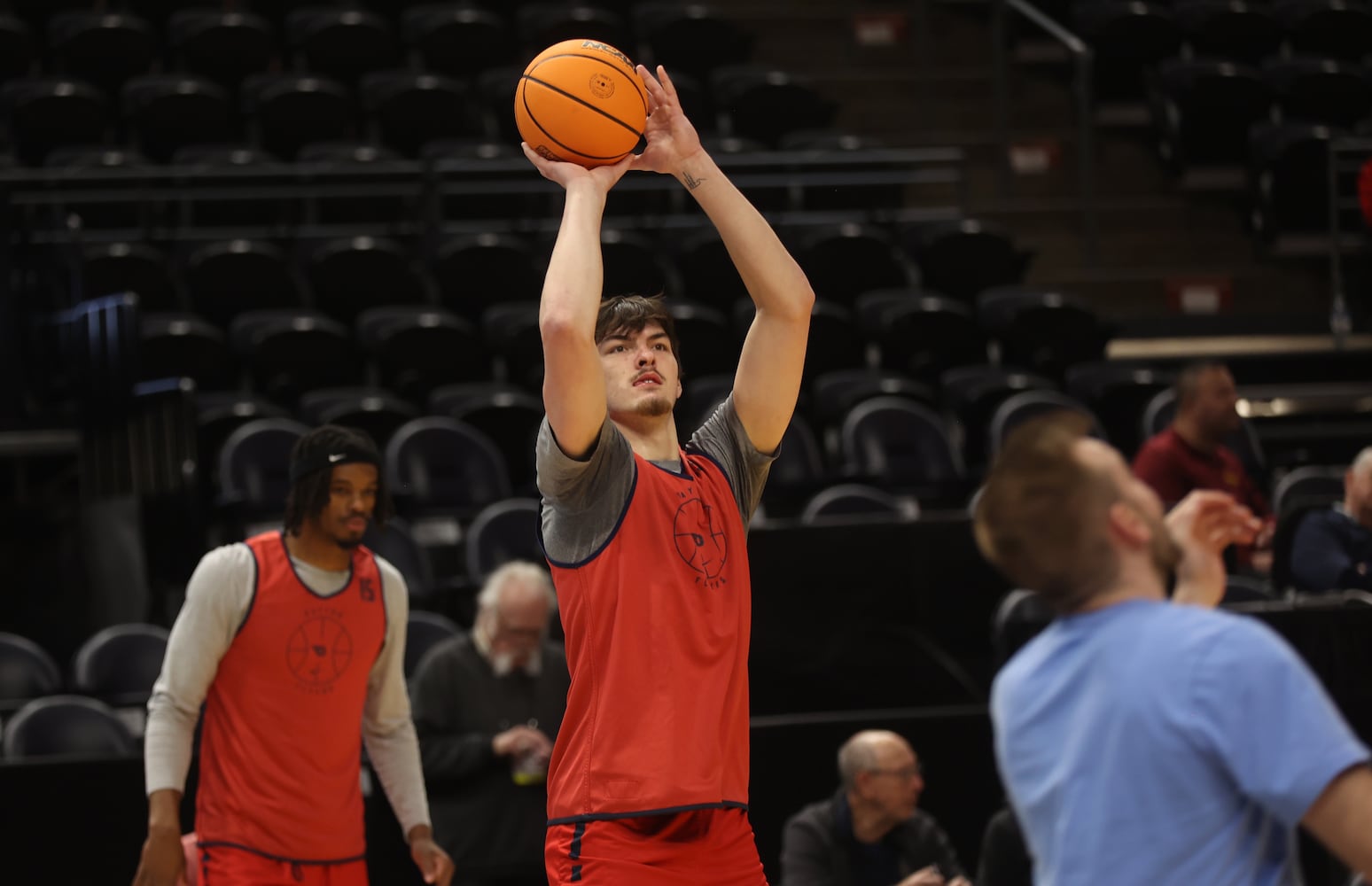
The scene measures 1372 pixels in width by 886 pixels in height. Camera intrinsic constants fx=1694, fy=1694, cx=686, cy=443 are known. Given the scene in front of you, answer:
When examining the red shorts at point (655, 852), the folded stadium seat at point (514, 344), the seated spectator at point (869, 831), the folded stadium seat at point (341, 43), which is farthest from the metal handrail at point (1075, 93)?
the red shorts at point (655, 852)

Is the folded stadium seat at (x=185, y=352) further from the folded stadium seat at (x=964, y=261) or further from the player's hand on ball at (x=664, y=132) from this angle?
the player's hand on ball at (x=664, y=132)

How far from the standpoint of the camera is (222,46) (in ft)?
40.4

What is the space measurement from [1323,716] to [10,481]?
9.15 metres

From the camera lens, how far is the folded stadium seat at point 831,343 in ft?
33.1

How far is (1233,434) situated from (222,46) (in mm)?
7614

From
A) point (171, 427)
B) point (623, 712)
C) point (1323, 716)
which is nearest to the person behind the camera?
point (1323, 716)

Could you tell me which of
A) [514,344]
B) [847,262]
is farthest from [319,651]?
[847,262]

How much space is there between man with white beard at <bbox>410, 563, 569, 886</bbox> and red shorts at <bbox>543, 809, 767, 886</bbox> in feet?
9.21

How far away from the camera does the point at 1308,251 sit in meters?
12.6

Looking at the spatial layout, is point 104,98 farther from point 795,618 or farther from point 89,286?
point 795,618

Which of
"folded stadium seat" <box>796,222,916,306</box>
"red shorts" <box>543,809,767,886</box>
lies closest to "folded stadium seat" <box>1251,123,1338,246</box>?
"folded stadium seat" <box>796,222,916,306</box>

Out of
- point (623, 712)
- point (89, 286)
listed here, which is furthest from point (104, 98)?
point (623, 712)

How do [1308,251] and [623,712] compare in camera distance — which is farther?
[1308,251]

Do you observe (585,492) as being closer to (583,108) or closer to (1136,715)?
(583,108)
